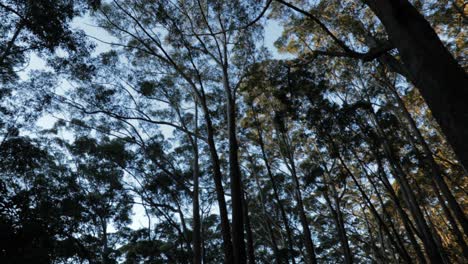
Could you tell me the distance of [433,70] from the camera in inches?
56.3

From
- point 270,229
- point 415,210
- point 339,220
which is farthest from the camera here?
point 270,229

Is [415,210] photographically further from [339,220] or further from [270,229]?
[270,229]

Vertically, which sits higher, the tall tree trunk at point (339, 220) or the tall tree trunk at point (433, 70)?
the tall tree trunk at point (339, 220)

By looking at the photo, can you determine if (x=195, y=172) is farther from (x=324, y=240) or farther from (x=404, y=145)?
(x=324, y=240)

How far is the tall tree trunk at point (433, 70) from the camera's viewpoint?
1.30m

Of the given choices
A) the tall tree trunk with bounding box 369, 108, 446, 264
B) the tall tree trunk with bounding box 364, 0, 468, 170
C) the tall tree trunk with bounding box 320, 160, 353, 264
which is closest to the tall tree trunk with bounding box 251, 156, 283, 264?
the tall tree trunk with bounding box 320, 160, 353, 264

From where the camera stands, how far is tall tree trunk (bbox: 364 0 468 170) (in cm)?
130

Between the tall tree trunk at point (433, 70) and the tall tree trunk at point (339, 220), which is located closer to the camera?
the tall tree trunk at point (433, 70)

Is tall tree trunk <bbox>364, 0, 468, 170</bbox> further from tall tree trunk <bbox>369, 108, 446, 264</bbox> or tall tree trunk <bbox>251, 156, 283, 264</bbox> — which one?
tall tree trunk <bbox>251, 156, 283, 264</bbox>

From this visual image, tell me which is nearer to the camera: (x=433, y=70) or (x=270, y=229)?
(x=433, y=70)

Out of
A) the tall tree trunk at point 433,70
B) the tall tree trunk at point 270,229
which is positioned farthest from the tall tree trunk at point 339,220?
the tall tree trunk at point 433,70

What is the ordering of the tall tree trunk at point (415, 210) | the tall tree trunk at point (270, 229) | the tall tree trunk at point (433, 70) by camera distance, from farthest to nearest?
1. the tall tree trunk at point (270, 229)
2. the tall tree trunk at point (415, 210)
3. the tall tree trunk at point (433, 70)

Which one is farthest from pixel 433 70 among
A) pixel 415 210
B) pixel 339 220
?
pixel 339 220

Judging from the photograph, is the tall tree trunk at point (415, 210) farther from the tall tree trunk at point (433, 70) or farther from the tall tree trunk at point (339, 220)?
the tall tree trunk at point (433, 70)
